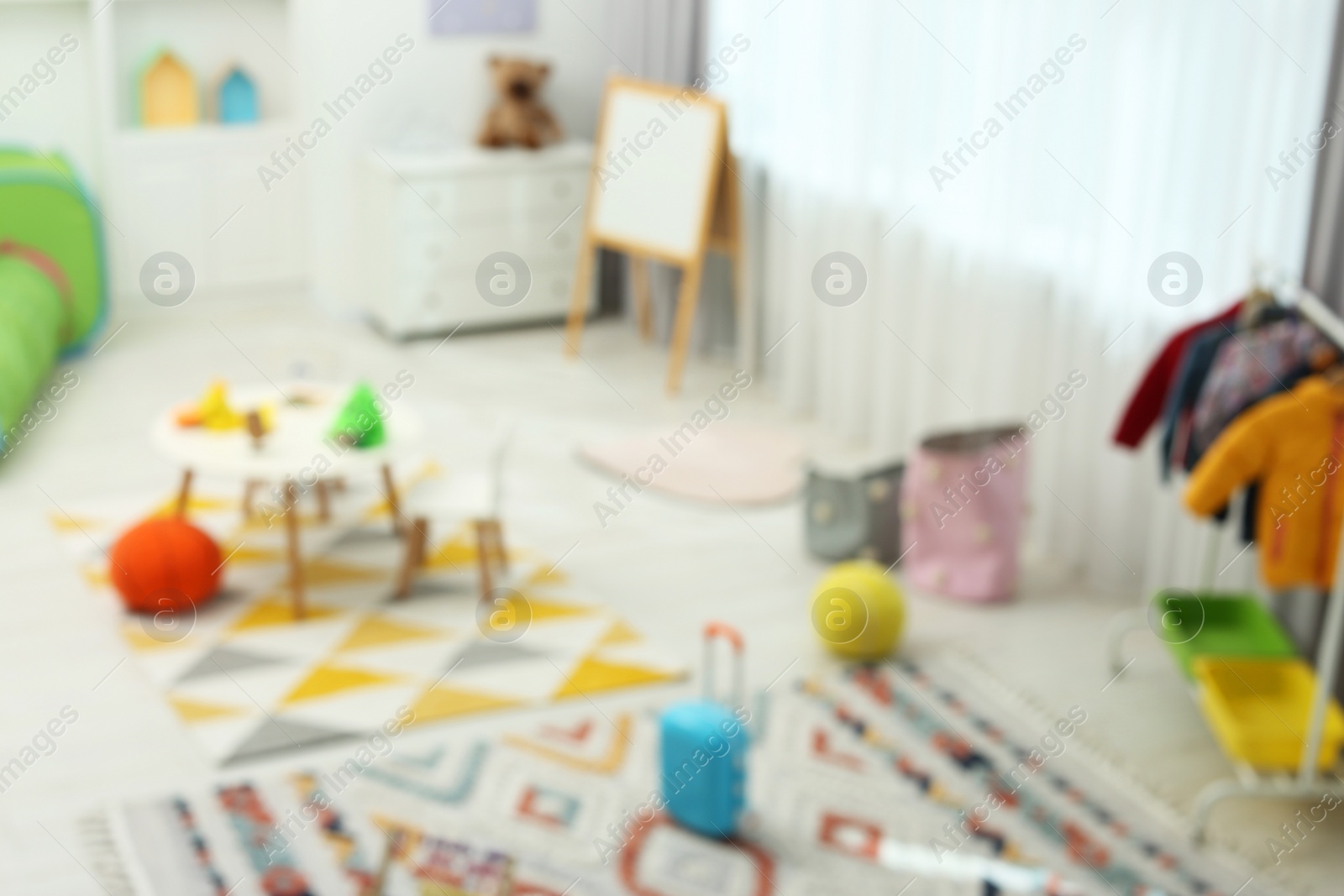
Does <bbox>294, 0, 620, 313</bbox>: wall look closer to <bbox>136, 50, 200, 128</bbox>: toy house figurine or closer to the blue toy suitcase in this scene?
<bbox>136, 50, 200, 128</bbox>: toy house figurine

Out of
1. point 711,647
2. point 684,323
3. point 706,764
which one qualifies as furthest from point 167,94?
point 706,764

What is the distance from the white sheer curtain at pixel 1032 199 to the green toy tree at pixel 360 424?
169 cm

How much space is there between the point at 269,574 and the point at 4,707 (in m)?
0.82

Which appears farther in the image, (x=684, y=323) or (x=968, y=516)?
(x=684, y=323)

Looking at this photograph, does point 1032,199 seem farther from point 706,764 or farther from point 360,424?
point 706,764

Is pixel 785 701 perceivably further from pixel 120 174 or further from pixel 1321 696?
pixel 120 174

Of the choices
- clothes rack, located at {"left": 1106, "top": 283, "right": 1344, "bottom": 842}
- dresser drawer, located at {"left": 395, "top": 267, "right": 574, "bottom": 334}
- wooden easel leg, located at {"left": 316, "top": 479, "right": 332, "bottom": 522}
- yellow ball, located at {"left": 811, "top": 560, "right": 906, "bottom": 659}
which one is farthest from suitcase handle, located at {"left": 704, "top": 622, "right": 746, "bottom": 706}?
dresser drawer, located at {"left": 395, "top": 267, "right": 574, "bottom": 334}

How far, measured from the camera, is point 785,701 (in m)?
3.46

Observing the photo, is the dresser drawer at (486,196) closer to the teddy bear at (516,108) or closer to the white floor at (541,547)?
the teddy bear at (516,108)

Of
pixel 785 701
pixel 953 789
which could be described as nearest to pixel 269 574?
pixel 785 701

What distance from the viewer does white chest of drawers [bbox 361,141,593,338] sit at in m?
5.75

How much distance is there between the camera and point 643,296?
19.9ft

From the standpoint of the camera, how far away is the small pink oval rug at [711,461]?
460cm

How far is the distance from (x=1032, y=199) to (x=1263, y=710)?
1.57 meters
